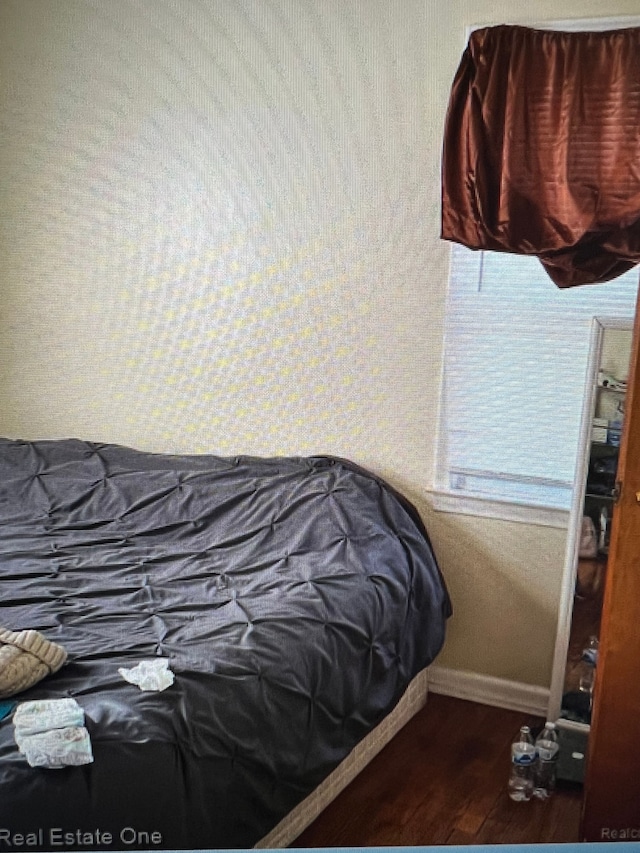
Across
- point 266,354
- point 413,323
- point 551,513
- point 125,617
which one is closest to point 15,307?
point 266,354

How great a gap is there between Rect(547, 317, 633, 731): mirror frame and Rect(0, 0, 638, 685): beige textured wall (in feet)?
0.60

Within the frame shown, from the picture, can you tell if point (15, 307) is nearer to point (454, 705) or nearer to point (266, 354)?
point (266, 354)

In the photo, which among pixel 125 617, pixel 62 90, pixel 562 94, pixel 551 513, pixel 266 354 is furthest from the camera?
pixel 62 90

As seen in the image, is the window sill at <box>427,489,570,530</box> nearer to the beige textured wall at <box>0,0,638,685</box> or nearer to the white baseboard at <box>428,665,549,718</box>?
the beige textured wall at <box>0,0,638,685</box>

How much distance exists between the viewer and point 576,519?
2908 mm

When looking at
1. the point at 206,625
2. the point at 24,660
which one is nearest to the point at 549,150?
the point at 206,625

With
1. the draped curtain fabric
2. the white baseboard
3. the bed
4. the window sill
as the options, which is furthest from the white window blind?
the white baseboard

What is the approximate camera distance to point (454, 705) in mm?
3225

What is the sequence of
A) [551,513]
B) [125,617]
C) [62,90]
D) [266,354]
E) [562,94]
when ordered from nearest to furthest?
[125,617]
[562,94]
[551,513]
[266,354]
[62,90]

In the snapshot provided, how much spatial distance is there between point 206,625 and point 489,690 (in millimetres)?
1250

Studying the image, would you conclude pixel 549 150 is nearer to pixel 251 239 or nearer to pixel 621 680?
pixel 251 239

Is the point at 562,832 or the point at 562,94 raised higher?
the point at 562,94

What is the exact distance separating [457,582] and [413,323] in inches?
33.2

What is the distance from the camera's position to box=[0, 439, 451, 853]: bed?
178 centimetres
